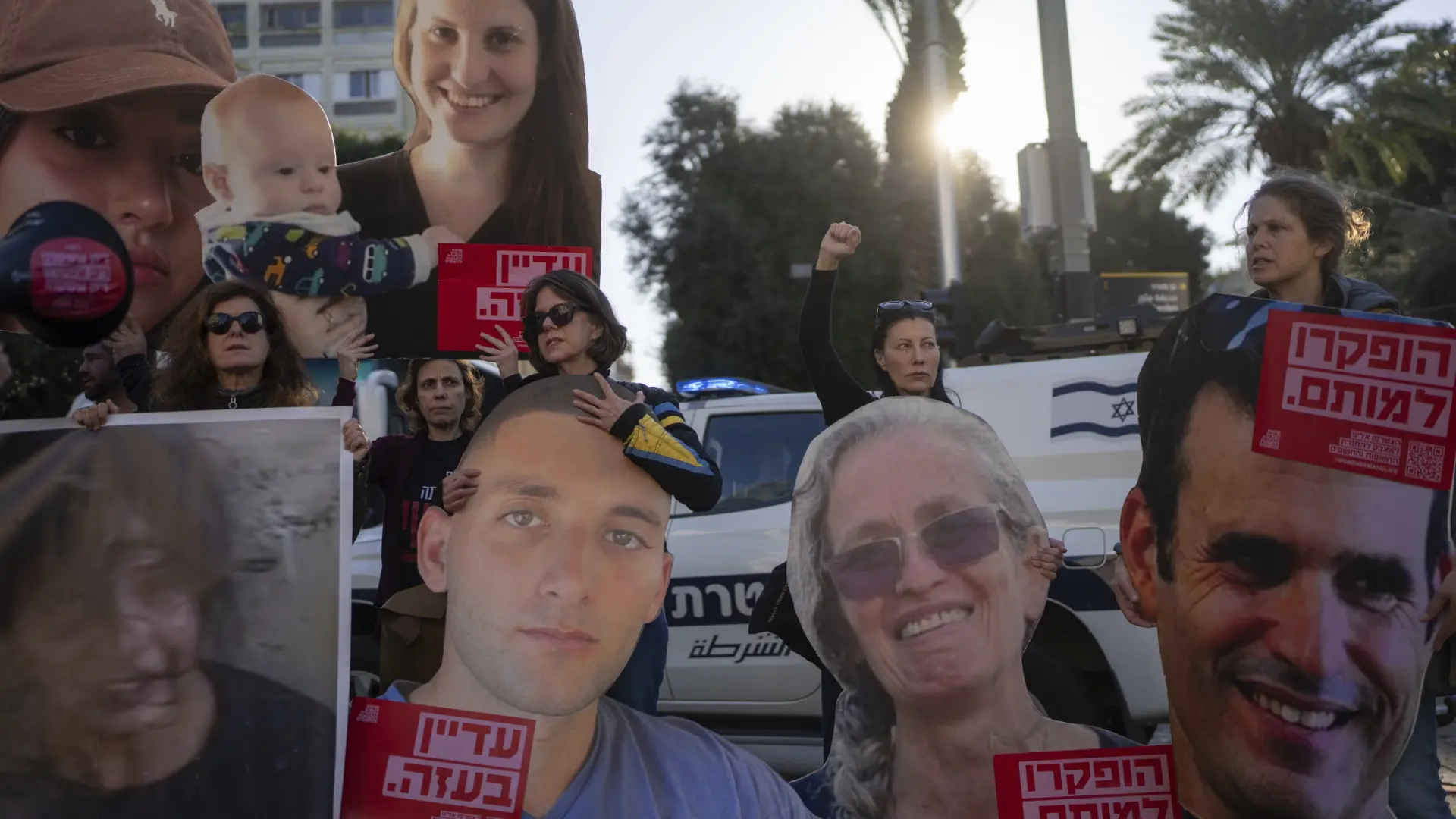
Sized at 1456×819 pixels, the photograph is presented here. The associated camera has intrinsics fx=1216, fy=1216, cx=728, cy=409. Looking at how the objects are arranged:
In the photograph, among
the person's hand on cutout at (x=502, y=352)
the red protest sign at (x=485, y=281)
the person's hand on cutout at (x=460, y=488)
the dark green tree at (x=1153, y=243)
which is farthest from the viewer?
the dark green tree at (x=1153, y=243)

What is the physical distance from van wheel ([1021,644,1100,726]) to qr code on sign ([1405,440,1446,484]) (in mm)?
983

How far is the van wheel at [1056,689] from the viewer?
329cm

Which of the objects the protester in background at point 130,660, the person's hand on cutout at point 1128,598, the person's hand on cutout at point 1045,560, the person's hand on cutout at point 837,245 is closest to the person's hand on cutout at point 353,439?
the protester in background at point 130,660

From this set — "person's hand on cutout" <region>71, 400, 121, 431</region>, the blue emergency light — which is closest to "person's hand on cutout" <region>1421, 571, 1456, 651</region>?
the blue emergency light

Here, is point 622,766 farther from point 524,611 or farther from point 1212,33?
point 1212,33

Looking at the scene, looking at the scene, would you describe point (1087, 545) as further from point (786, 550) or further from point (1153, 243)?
point (1153, 243)

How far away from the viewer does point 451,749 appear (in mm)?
2807

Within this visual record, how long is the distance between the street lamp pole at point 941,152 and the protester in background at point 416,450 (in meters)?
9.54

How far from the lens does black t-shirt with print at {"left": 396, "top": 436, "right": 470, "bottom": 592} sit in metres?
3.23

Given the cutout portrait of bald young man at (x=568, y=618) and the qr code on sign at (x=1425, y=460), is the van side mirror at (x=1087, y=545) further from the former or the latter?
the cutout portrait of bald young man at (x=568, y=618)

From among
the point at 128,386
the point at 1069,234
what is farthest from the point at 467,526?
the point at 1069,234

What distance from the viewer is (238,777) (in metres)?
2.79

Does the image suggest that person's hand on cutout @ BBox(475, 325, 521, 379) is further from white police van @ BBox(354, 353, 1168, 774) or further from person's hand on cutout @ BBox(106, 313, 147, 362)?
white police van @ BBox(354, 353, 1168, 774)

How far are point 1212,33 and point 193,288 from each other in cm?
1565
